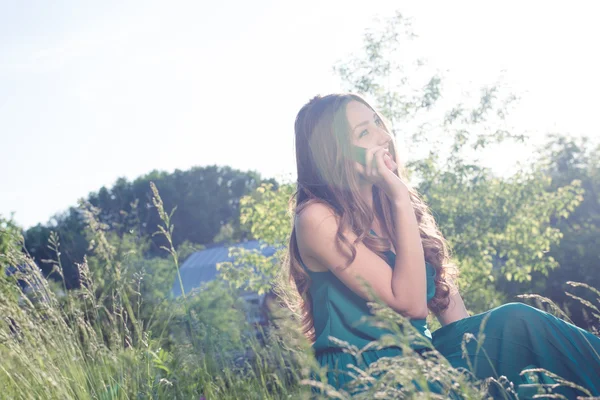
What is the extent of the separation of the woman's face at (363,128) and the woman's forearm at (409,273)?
0.49 metres

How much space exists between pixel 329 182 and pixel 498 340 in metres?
0.89

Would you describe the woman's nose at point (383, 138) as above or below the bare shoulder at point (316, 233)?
above

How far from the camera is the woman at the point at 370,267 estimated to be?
2047mm

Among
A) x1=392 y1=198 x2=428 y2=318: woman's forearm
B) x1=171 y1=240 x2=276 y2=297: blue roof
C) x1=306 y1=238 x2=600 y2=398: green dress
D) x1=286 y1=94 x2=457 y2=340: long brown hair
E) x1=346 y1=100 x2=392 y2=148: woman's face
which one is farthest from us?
x1=171 y1=240 x2=276 y2=297: blue roof

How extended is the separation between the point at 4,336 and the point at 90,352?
46 centimetres

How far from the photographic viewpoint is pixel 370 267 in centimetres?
231

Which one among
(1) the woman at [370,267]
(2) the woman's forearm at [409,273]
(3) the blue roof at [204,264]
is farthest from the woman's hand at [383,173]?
(3) the blue roof at [204,264]

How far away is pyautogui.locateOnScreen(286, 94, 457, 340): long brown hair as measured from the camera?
2.57m

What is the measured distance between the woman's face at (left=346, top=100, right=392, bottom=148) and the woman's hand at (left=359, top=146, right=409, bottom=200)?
0.30 ft

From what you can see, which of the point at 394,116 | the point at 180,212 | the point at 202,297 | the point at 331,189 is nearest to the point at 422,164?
the point at 394,116

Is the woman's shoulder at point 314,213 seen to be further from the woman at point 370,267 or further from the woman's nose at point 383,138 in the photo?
the woman's nose at point 383,138

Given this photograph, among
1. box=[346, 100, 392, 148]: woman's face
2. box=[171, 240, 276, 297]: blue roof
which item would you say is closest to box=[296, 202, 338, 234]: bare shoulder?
box=[346, 100, 392, 148]: woman's face

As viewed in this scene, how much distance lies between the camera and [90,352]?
2.89 metres

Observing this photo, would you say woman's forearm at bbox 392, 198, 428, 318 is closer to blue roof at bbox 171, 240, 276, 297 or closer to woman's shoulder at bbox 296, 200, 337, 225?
woman's shoulder at bbox 296, 200, 337, 225
